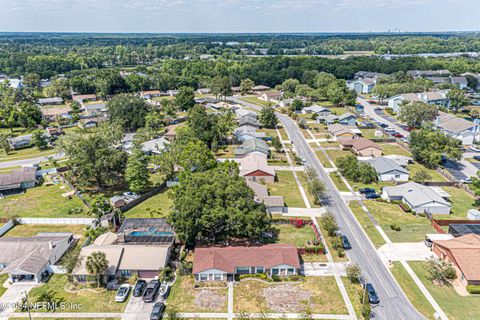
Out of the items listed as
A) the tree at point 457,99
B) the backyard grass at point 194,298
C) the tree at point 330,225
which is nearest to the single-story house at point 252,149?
the tree at point 330,225

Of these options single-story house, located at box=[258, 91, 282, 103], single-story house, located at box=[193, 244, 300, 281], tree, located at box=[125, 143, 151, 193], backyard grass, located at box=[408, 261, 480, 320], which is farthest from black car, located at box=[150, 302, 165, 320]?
single-story house, located at box=[258, 91, 282, 103]

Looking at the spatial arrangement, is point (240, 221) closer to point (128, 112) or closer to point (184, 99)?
point (128, 112)

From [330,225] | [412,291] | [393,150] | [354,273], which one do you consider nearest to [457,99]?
[393,150]

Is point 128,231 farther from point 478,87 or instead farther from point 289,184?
point 478,87

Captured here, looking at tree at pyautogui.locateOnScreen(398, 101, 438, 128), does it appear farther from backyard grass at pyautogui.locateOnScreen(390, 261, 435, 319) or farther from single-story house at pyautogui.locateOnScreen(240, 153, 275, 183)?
backyard grass at pyautogui.locateOnScreen(390, 261, 435, 319)

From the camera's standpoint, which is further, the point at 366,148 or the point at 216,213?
the point at 366,148

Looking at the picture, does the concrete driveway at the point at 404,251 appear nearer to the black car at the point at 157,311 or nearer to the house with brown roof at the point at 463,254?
the house with brown roof at the point at 463,254

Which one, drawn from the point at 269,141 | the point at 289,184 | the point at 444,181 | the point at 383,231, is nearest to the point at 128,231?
the point at 289,184
